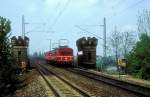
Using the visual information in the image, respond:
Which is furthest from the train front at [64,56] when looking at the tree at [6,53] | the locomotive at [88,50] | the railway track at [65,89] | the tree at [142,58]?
the railway track at [65,89]

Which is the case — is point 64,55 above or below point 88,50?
below

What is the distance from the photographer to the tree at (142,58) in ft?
121

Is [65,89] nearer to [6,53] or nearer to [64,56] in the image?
[6,53]

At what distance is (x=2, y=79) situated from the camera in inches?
1235

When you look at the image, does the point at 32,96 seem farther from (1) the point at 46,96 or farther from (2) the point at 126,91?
(2) the point at 126,91

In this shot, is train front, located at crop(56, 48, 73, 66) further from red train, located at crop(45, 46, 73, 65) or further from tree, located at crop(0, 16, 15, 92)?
tree, located at crop(0, 16, 15, 92)

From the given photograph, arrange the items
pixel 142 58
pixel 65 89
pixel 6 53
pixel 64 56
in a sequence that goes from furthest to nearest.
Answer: pixel 64 56
pixel 142 58
pixel 6 53
pixel 65 89

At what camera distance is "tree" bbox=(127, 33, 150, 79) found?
37000 mm

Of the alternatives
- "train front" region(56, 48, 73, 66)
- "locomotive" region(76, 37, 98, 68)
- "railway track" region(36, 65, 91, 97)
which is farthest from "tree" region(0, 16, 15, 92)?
"locomotive" region(76, 37, 98, 68)

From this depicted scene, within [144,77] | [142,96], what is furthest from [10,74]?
[142,96]

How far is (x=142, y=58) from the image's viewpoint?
37938 millimetres

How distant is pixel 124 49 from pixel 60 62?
376 inches

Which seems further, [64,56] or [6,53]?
[64,56]

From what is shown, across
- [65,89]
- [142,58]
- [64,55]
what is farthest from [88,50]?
[65,89]
